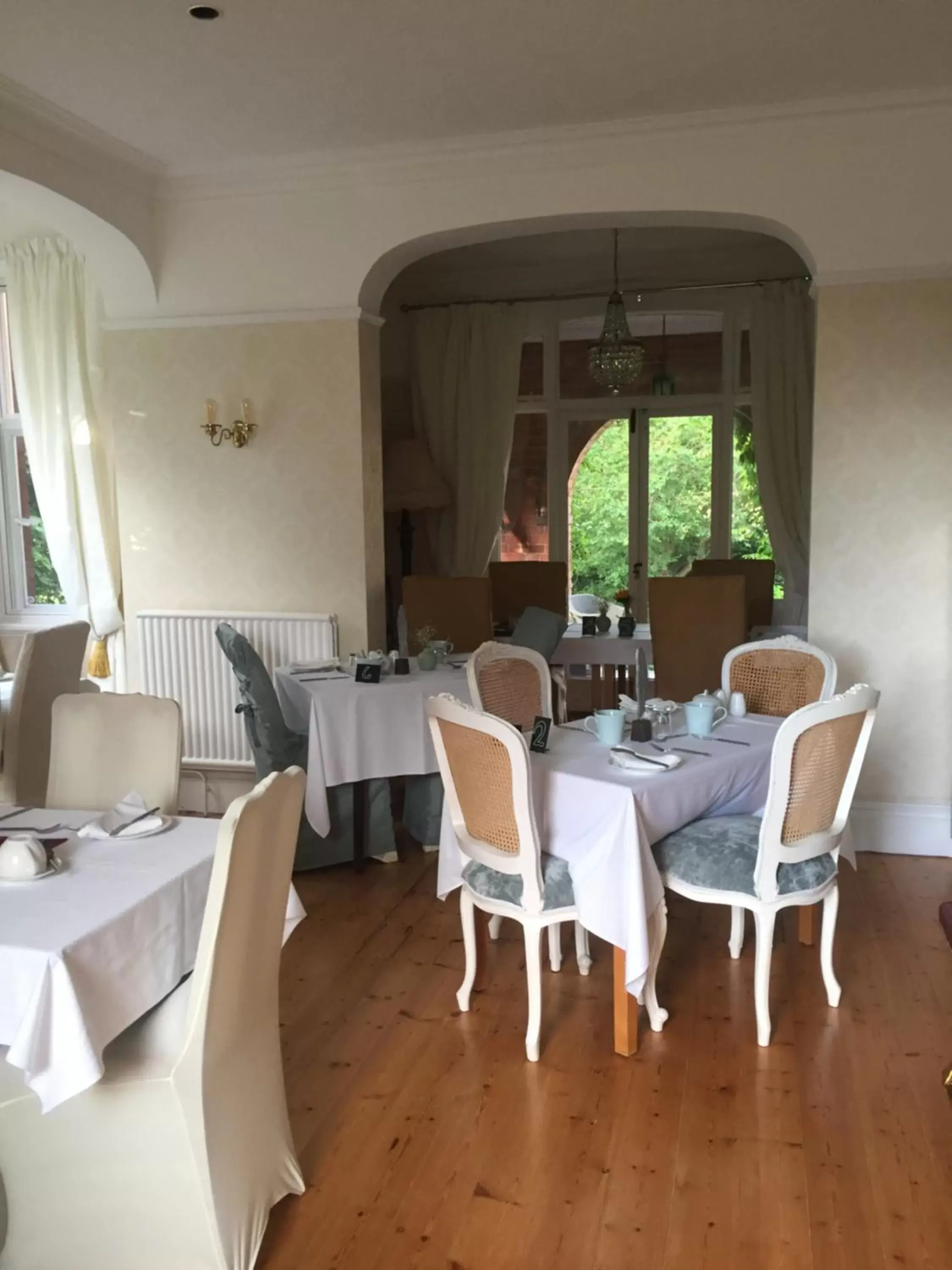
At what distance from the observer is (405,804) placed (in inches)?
190

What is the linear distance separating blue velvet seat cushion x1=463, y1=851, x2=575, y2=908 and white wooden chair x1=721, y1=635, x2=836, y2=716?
1172mm

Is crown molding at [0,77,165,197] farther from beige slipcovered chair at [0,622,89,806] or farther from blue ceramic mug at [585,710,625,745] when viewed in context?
blue ceramic mug at [585,710,625,745]

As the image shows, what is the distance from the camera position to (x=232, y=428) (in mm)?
5258

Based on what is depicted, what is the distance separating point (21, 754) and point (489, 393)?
434 centimetres

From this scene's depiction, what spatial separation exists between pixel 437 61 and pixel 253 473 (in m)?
2.17

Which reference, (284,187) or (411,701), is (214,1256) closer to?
→ (411,701)

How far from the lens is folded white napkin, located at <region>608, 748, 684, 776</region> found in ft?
10.0

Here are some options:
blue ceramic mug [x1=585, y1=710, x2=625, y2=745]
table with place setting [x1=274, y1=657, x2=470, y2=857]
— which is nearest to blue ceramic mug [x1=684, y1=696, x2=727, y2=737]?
blue ceramic mug [x1=585, y1=710, x2=625, y2=745]

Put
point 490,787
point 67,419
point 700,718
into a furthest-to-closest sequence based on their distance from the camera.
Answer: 1. point 67,419
2. point 700,718
3. point 490,787

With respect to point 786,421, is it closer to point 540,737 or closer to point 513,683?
point 513,683

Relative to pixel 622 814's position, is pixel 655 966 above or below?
below

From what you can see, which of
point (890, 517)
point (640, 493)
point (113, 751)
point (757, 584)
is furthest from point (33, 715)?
point (640, 493)

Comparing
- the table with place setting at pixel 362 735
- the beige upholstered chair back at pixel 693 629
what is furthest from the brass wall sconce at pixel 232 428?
the beige upholstered chair back at pixel 693 629

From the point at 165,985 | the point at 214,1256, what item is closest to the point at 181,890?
the point at 165,985
